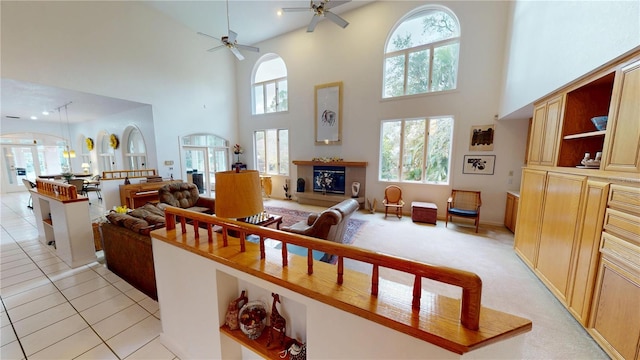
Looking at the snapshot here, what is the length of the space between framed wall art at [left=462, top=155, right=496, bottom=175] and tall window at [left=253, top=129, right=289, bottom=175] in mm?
5019

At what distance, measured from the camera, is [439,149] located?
16.0ft

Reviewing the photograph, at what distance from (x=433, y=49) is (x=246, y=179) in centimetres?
540

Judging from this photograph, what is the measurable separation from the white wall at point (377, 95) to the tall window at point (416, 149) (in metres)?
0.17

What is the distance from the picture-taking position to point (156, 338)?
1.79 meters

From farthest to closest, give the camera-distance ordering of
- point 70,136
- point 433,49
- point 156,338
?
point 70,136, point 433,49, point 156,338

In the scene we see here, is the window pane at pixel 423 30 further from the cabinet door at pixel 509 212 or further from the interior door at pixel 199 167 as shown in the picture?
the interior door at pixel 199 167

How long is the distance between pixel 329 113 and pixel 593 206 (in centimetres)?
519

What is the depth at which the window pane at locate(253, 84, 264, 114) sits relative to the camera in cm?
736

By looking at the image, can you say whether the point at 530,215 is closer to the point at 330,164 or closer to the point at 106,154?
the point at 330,164

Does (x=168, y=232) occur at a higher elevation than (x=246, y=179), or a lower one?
lower

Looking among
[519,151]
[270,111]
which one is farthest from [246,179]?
[270,111]

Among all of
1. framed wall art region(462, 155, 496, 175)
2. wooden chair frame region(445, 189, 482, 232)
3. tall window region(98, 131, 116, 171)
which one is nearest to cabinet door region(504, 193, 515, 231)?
wooden chair frame region(445, 189, 482, 232)

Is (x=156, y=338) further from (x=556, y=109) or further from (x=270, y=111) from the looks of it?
(x=270, y=111)

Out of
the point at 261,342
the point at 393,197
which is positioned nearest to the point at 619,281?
the point at 261,342
